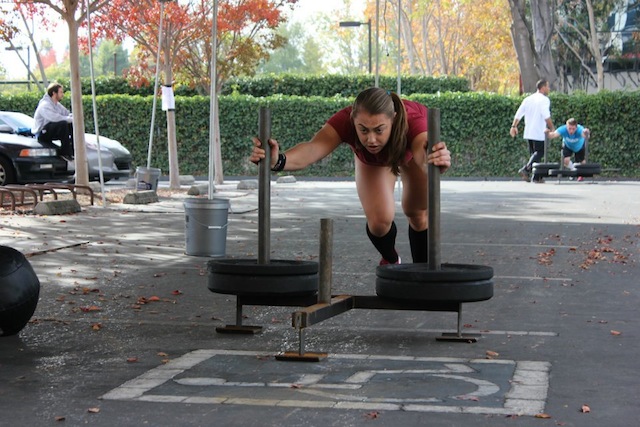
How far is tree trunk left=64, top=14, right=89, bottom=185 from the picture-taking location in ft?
67.4

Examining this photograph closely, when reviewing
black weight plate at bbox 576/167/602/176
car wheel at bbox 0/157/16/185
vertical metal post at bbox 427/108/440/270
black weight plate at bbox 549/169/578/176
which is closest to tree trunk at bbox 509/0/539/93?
black weight plate at bbox 576/167/602/176

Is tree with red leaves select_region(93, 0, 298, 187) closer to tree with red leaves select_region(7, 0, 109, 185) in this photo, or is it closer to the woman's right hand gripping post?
tree with red leaves select_region(7, 0, 109, 185)

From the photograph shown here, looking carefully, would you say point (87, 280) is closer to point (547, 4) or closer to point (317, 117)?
point (317, 117)

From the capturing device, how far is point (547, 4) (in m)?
38.9

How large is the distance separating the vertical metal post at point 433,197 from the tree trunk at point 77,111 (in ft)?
46.5

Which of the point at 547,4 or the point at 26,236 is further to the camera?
the point at 547,4

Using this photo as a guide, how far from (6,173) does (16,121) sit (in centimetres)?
259

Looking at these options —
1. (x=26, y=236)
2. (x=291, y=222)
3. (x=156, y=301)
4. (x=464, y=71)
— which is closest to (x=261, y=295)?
(x=156, y=301)

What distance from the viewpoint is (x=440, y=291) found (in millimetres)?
6965

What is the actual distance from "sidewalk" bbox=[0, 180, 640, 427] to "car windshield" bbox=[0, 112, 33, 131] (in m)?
10.1

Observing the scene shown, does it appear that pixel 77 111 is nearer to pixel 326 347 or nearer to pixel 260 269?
pixel 260 269

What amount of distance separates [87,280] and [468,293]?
4.38 metres

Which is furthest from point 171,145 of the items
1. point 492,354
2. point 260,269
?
point 492,354

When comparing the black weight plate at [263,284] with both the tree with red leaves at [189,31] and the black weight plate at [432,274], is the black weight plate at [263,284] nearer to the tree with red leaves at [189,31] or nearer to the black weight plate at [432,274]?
the black weight plate at [432,274]
